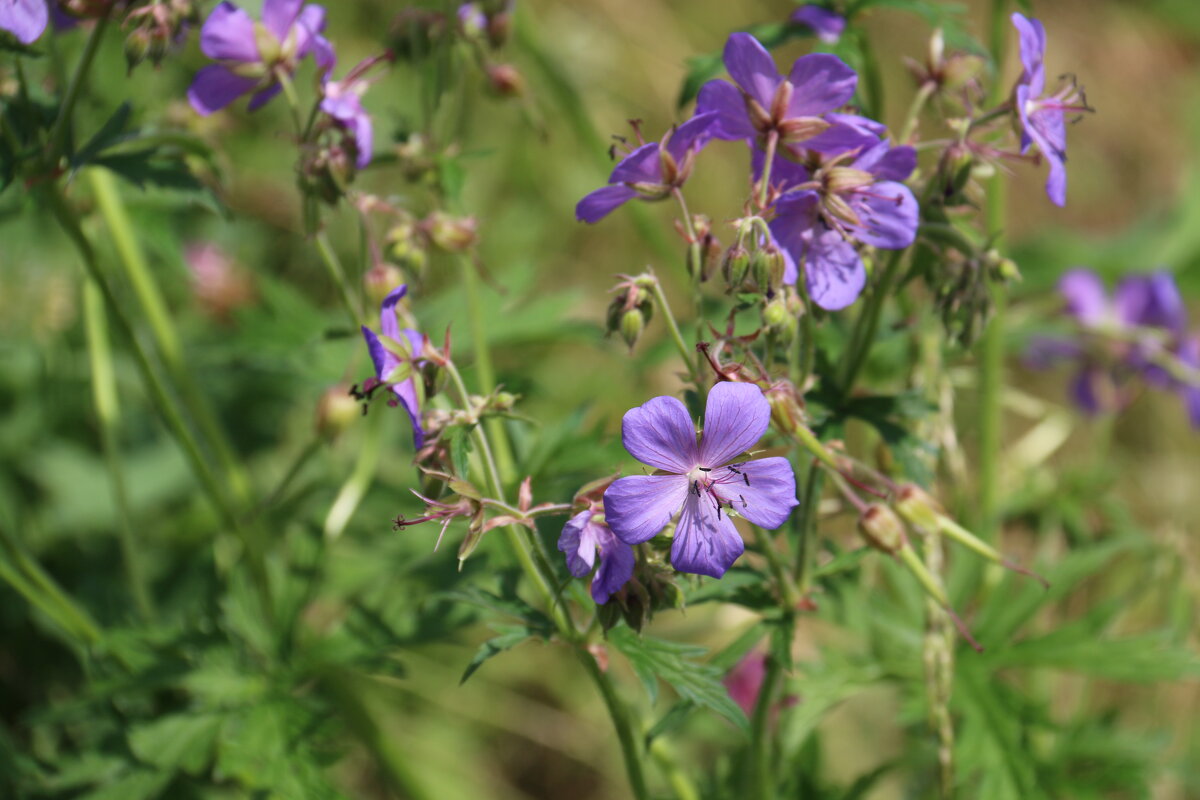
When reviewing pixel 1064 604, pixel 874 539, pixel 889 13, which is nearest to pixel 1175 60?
pixel 889 13

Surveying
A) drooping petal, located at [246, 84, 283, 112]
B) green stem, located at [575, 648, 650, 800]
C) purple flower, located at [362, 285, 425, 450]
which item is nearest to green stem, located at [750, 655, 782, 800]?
green stem, located at [575, 648, 650, 800]

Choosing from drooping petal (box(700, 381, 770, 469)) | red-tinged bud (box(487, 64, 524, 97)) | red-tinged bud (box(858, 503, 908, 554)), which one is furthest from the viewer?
red-tinged bud (box(487, 64, 524, 97))

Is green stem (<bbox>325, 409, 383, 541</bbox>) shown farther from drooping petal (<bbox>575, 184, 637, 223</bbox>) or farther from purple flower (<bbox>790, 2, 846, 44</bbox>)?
purple flower (<bbox>790, 2, 846, 44</bbox>)

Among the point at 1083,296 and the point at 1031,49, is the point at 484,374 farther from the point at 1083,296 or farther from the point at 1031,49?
the point at 1083,296

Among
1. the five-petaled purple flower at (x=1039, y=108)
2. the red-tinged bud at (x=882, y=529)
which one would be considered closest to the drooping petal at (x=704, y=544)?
the red-tinged bud at (x=882, y=529)

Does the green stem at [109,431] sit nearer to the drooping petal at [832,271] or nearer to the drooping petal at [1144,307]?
the drooping petal at [832,271]

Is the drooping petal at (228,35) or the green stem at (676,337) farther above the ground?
the drooping petal at (228,35)

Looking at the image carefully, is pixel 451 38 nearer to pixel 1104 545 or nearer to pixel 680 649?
pixel 680 649
